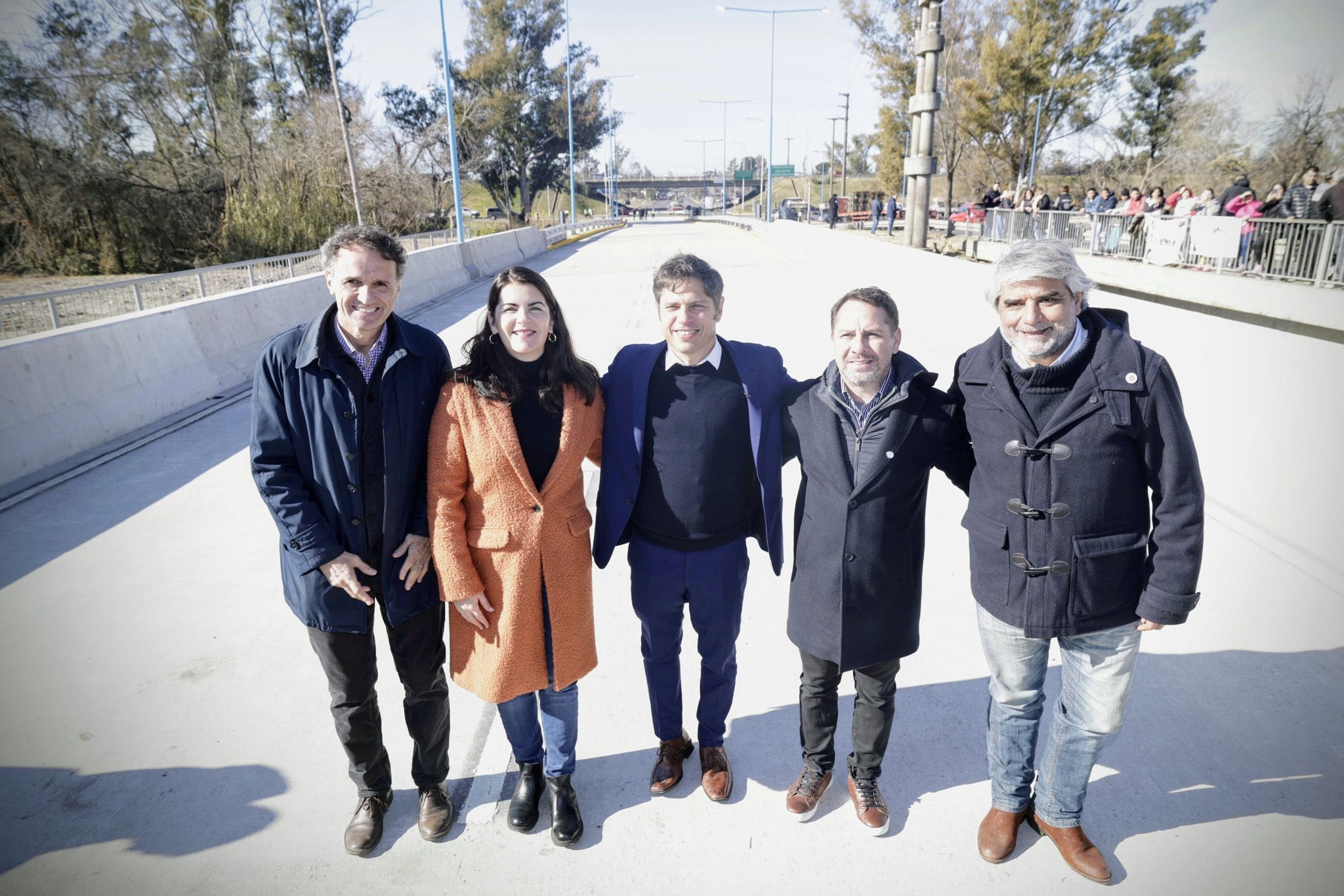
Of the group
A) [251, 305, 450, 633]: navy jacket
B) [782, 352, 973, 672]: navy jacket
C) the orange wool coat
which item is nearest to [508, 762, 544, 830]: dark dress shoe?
the orange wool coat

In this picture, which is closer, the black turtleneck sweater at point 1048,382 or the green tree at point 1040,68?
the black turtleneck sweater at point 1048,382

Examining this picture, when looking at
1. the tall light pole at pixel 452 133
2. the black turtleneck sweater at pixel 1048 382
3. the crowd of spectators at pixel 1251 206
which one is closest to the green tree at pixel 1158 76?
the crowd of spectators at pixel 1251 206

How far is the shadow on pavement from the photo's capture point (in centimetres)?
278

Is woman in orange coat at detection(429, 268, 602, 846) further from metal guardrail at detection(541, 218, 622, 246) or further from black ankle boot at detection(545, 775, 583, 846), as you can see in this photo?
metal guardrail at detection(541, 218, 622, 246)

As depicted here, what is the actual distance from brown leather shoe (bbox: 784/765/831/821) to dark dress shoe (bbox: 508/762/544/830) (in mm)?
914

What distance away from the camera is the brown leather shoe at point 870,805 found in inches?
109

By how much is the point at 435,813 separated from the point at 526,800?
12.8 inches

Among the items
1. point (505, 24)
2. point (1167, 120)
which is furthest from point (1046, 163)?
point (505, 24)

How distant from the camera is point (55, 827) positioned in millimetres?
2840

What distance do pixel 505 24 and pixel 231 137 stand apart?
37640 millimetres

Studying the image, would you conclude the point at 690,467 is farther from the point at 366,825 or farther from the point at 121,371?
the point at 121,371

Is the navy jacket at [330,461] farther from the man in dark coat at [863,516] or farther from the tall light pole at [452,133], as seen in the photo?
the tall light pole at [452,133]

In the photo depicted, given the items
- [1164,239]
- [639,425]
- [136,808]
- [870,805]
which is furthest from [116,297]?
[1164,239]

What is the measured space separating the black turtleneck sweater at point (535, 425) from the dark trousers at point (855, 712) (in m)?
1.15
